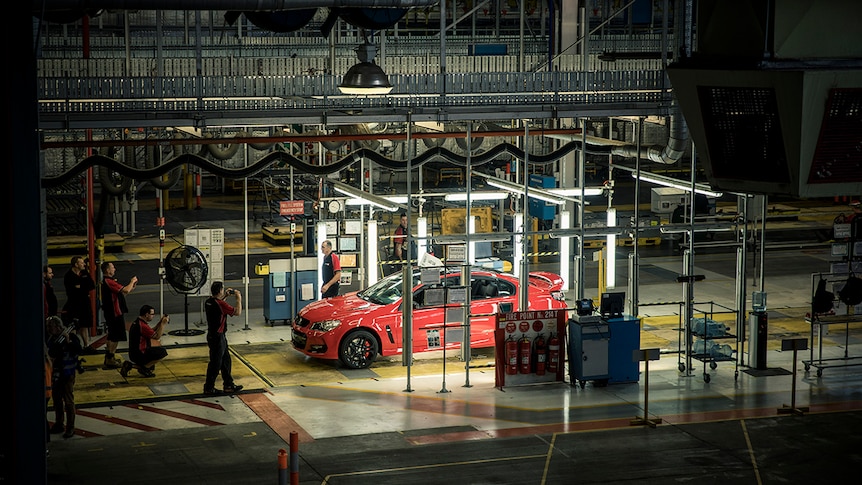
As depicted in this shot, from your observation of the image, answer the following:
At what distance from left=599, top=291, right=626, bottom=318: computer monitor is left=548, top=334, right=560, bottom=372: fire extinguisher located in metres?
0.79

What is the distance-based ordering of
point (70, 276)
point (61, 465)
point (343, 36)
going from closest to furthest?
1. point (61, 465)
2. point (70, 276)
3. point (343, 36)

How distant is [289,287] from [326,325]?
2.74 m

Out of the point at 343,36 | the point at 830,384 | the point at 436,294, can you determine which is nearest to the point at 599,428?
the point at 436,294

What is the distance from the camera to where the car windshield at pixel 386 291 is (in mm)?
18359

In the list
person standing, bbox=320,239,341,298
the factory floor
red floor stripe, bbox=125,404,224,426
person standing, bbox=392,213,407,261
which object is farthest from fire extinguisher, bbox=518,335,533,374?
person standing, bbox=392,213,407,261

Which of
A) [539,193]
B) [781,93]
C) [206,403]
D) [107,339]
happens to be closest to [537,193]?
[539,193]

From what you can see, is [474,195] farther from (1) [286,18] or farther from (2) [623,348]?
(1) [286,18]

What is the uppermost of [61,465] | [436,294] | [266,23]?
[266,23]

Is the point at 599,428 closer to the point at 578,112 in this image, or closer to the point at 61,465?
the point at 578,112

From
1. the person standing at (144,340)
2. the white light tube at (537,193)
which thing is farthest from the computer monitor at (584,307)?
the person standing at (144,340)

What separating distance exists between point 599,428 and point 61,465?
256 inches

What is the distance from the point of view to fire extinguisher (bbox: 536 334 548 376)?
1706 cm

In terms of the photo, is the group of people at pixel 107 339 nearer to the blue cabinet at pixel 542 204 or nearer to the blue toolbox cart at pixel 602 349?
the blue toolbox cart at pixel 602 349

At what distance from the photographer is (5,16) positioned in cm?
938
